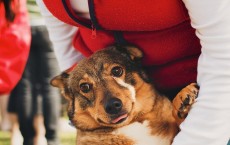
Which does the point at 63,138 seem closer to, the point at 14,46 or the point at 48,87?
the point at 48,87

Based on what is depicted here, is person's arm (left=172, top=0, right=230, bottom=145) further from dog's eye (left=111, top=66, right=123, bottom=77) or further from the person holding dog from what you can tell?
dog's eye (left=111, top=66, right=123, bottom=77)

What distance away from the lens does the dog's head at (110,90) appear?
1326 millimetres

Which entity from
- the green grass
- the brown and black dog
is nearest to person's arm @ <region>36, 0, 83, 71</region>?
the brown and black dog

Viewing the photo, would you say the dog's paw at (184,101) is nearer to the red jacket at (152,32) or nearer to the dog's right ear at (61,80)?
the red jacket at (152,32)

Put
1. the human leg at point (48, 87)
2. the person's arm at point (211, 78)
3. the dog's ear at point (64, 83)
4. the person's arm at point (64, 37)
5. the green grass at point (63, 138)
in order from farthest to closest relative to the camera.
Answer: the green grass at point (63, 138) → the human leg at point (48, 87) → the person's arm at point (64, 37) → the dog's ear at point (64, 83) → the person's arm at point (211, 78)

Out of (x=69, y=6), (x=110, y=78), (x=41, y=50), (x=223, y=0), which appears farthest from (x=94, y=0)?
(x=41, y=50)

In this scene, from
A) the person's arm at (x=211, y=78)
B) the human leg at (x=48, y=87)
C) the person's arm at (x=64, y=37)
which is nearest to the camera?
the person's arm at (x=211, y=78)

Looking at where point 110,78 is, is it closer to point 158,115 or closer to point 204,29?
point 158,115

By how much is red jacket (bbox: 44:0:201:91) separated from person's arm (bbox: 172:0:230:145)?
0.08m

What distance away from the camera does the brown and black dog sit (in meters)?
1.32

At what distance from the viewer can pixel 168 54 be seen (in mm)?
1349

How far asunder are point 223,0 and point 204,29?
0.09 meters

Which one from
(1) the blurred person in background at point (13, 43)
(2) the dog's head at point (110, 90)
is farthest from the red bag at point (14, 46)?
(2) the dog's head at point (110, 90)

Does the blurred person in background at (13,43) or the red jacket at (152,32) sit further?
the blurred person in background at (13,43)
